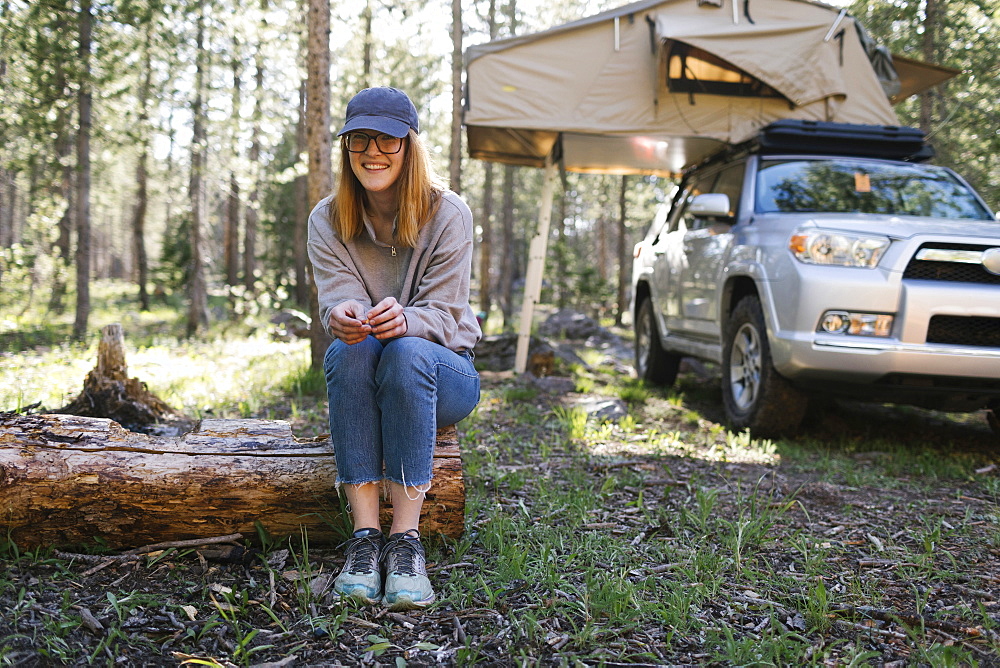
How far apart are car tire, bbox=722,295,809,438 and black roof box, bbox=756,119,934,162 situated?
4.89 feet

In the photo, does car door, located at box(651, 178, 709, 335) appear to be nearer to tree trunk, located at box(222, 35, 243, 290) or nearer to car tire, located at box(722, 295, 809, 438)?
car tire, located at box(722, 295, 809, 438)

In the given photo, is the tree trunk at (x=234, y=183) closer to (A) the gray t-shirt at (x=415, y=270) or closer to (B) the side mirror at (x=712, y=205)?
(B) the side mirror at (x=712, y=205)

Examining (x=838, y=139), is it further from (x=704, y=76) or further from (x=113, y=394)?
(x=113, y=394)

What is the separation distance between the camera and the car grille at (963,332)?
405 cm

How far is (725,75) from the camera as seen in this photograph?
22.4ft

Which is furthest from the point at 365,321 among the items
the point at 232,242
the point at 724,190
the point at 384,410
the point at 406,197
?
the point at 232,242

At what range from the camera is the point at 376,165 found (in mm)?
2738

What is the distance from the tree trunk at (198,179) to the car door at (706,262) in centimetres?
881

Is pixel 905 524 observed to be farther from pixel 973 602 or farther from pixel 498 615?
pixel 498 615

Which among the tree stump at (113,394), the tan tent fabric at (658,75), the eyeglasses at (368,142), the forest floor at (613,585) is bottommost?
the forest floor at (613,585)

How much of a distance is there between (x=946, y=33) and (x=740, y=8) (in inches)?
248

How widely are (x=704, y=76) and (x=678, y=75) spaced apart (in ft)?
0.96

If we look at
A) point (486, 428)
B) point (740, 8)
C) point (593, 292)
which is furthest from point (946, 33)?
point (486, 428)

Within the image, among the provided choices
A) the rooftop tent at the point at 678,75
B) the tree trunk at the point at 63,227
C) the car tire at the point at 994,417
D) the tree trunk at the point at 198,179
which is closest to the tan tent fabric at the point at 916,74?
the rooftop tent at the point at 678,75
